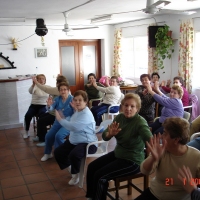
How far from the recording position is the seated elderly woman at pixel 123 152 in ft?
8.04

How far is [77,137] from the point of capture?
10.5ft

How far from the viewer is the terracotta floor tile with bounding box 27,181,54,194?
320cm

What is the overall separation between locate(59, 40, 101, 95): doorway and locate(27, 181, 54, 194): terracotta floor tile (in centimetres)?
528

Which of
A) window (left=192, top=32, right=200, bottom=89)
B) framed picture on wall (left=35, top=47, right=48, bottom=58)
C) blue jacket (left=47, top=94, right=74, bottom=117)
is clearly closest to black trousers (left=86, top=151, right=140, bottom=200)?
blue jacket (left=47, top=94, right=74, bottom=117)

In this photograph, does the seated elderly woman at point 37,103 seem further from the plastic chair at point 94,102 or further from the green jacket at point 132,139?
the green jacket at point 132,139

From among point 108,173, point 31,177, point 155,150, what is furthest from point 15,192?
point 155,150

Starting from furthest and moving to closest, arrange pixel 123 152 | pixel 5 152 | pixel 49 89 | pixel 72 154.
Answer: pixel 49 89 < pixel 5 152 < pixel 72 154 < pixel 123 152

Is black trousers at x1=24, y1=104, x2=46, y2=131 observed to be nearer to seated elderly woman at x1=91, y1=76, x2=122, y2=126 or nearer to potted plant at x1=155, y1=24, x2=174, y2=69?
seated elderly woman at x1=91, y1=76, x2=122, y2=126

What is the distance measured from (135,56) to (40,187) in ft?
19.2

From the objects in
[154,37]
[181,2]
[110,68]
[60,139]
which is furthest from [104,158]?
[110,68]

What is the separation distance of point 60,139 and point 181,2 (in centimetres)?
325

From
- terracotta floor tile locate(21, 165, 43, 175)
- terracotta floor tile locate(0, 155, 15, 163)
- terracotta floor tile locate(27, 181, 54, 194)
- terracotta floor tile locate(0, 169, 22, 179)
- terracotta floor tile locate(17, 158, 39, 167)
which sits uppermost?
terracotta floor tile locate(0, 155, 15, 163)

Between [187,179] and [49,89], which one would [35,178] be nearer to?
[49,89]

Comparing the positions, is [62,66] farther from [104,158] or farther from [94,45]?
[104,158]
